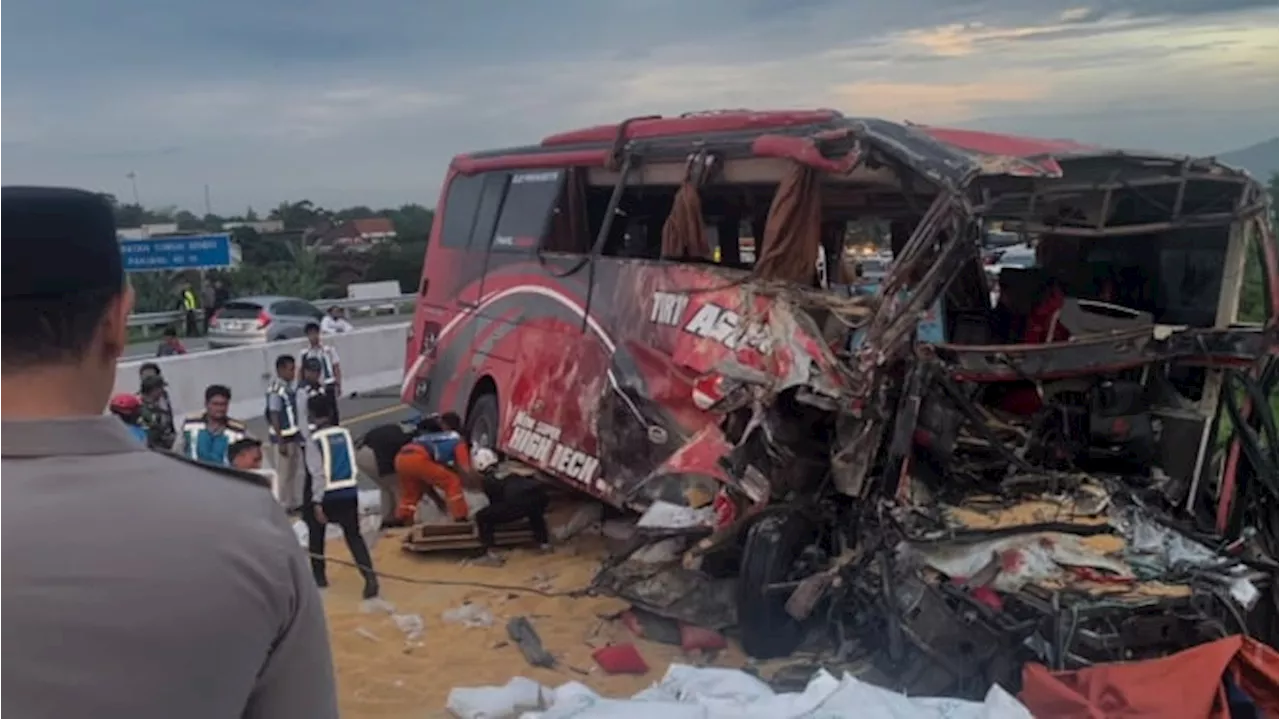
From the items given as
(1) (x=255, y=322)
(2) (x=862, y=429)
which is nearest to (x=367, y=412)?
(1) (x=255, y=322)

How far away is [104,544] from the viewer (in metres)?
1.48

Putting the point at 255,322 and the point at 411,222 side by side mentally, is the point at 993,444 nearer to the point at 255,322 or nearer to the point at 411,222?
the point at 255,322

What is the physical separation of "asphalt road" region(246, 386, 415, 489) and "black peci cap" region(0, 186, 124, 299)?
12.4 m

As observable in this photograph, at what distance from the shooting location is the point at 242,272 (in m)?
38.8

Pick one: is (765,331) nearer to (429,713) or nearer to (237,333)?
(429,713)

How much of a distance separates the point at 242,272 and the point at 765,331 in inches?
1361

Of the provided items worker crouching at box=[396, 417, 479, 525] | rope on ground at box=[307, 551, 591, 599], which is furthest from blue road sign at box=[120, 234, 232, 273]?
rope on ground at box=[307, 551, 591, 599]

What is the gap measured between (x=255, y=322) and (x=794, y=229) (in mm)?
19609

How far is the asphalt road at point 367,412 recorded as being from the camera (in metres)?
14.9

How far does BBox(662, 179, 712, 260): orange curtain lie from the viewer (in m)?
7.68

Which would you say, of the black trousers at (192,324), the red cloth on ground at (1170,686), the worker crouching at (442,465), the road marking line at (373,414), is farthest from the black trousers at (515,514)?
the black trousers at (192,324)

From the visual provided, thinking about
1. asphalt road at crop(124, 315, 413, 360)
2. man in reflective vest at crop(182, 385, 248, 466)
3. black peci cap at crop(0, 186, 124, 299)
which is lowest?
asphalt road at crop(124, 315, 413, 360)

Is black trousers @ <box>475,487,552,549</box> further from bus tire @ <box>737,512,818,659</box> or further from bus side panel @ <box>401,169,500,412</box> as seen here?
bus tire @ <box>737,512,818,659</box>

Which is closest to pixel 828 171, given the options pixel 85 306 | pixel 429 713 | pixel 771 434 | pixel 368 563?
pixel 771 434
